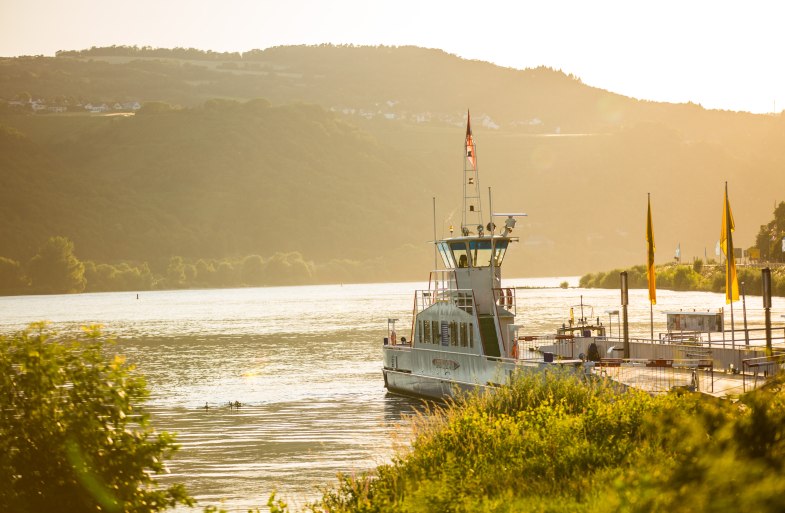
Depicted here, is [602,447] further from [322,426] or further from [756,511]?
[322,426]

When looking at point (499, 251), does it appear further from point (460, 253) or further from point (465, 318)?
point (465, 318)

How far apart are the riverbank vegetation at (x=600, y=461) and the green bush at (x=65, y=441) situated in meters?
3.25

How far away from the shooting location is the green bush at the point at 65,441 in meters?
14.6

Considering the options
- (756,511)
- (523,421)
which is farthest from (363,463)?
(756,511)

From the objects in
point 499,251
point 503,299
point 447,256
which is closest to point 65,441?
point 503,299

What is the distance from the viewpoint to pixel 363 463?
33.9 m

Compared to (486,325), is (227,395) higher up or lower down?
lower down

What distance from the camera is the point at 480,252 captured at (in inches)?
1859

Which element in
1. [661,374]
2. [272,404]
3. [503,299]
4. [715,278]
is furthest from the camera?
[715,278]

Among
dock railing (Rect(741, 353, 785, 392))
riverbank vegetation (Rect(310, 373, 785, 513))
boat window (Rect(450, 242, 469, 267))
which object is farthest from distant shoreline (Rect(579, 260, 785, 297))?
Result: riverbank vegetation (Rect(310, 373, 785, 513))

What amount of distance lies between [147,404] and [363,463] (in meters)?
24.3

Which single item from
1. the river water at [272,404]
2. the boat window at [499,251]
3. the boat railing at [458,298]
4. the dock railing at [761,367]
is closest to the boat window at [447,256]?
the boat railing at [458,298]

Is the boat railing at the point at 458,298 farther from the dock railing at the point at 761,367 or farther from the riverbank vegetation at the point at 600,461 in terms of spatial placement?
the riverbank vegetation at the point at 600,461

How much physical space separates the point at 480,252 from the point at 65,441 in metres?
33.7
